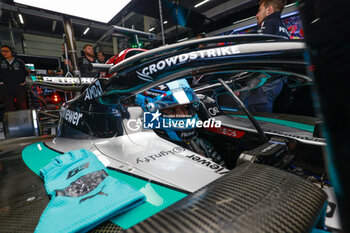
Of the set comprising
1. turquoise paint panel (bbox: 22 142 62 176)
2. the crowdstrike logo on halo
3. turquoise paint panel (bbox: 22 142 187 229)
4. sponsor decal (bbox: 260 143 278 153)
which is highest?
the crowdstrike logo on halo

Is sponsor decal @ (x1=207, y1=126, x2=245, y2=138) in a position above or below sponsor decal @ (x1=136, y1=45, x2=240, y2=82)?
below

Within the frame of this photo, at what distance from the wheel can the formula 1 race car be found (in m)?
0.78

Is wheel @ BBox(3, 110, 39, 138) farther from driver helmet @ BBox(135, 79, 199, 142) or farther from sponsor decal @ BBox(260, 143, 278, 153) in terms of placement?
sponsor decal @ BBox(260, 143, 278, 153)

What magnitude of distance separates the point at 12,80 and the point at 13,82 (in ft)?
0.18

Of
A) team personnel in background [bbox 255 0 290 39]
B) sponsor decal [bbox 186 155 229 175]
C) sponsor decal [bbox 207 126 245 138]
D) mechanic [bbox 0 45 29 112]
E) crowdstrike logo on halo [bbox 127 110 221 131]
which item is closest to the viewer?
sponsor decal [bbox 186 155 229 175]

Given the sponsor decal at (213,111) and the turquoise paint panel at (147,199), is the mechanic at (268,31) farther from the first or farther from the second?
the turquoise paint panel at (147,199)

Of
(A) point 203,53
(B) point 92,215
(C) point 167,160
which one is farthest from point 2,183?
(A) point 203,53

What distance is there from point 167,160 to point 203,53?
484 mm

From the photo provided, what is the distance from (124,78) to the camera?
69 cm

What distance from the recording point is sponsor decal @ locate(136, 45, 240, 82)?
547 millimetres

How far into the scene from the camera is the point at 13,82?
4.23m

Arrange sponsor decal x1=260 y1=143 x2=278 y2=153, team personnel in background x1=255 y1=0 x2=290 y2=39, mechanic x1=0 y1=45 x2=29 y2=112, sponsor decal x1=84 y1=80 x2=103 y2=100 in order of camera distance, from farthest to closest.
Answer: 1. mechanic x1=0 y1=45 x2=29 y2=112
2. team personnel in background x1=255 y1=0 x2=290 y2=39
3. sponsor decal x1=84 y1=80 x2=103 y2=100
4. sponsor decal x1=260 y1=143 x2=278 y2=153

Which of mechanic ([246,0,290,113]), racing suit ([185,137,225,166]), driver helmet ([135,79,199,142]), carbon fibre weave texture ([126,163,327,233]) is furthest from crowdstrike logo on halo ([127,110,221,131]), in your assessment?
mechanic ([246,0,290,113])

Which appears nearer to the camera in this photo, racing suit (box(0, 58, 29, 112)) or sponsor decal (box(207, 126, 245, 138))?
sponsor decal (box(207, 126, 245, 138))
